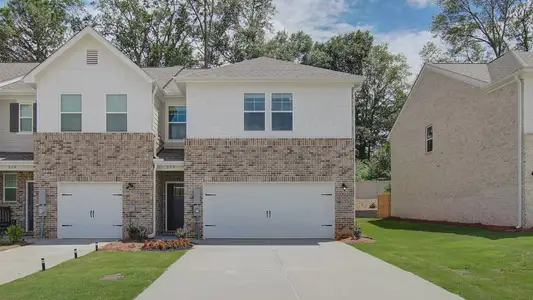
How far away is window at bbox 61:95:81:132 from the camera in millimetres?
17594

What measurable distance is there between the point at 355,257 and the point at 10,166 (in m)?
12.5

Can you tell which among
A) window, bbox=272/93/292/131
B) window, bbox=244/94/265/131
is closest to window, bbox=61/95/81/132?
window, bbox=244/94/265/131

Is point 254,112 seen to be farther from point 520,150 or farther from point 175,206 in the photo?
point 520,150

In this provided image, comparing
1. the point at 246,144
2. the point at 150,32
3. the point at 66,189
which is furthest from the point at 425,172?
the point at 150,32

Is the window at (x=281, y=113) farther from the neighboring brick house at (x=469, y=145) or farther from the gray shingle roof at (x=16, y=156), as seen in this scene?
the gray shingle roof at (x=16, y=156)

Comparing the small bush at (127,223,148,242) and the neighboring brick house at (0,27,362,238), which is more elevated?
the neighboring brick house at (0,27,362,238)

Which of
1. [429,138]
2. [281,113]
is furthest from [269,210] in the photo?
[429,138]

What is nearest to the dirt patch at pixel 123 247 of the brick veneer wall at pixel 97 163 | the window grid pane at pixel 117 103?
the brick veneer wall at pixel 97 163

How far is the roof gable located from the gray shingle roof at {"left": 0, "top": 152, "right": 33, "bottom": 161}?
2806 mm

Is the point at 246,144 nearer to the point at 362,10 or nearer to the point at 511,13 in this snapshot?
the point at 362,10

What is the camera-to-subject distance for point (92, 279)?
958 cm

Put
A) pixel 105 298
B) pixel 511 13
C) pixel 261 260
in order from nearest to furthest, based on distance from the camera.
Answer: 1. pixel 105 298
2. pixel 261 260
3. pixel 511 13

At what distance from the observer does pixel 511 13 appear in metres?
41.6

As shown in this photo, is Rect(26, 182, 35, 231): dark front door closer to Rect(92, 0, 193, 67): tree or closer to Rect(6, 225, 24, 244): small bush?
Rect(6, 225, 24, 244): small bush
